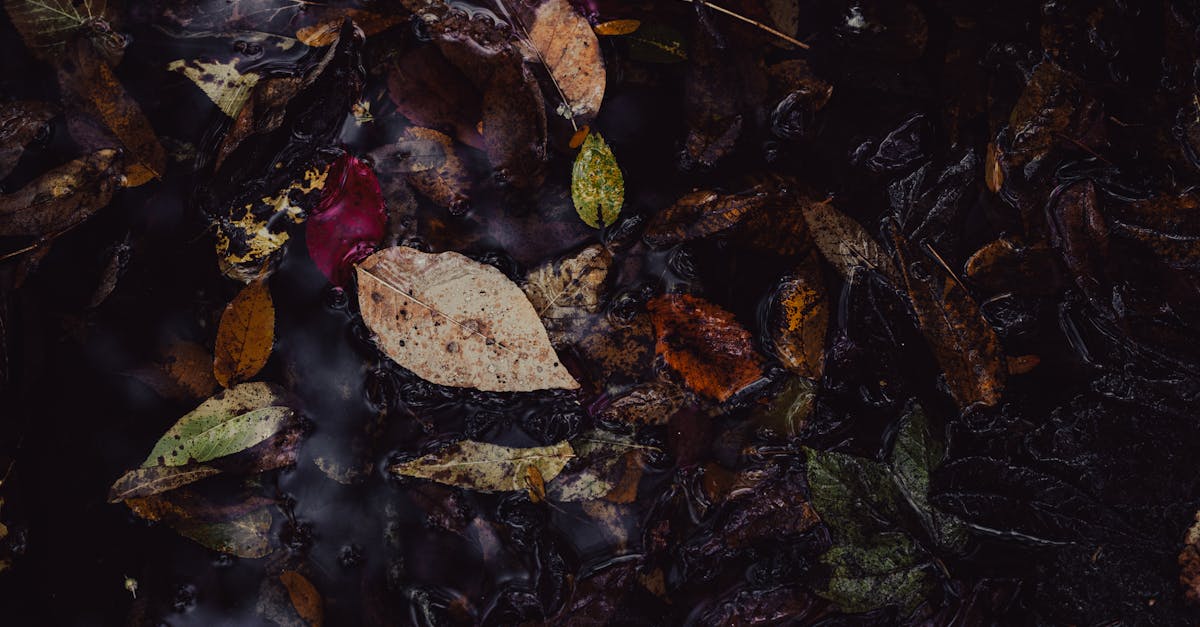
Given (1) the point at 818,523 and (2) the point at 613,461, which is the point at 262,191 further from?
(1) the point at 818,523

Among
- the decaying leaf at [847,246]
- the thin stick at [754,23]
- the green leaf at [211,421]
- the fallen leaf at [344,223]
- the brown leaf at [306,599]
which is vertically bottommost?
the brown leaf at [306,599]

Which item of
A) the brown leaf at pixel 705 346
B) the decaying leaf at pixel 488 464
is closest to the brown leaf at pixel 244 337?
the decaying leaf at pixel 488 464

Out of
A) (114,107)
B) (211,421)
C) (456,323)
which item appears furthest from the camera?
(114,107)

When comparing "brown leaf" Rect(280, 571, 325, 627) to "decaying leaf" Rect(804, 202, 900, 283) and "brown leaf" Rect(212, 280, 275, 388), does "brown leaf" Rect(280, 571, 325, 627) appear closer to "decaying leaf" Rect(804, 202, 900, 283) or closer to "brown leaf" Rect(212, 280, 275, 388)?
"brown leaf" Rect(212, 280, 275, 388)

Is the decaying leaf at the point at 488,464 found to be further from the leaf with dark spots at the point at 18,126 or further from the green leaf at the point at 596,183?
the leaf with dark spots at the point at 18,126

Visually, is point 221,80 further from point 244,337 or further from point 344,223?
point 244,337

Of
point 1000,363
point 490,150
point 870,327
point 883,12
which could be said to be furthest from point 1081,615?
point 490,150

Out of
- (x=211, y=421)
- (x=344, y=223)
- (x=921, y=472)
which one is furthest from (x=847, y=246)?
(x=211, y=421)
